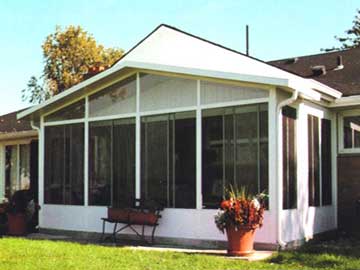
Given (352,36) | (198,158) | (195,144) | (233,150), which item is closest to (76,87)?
(195,144)

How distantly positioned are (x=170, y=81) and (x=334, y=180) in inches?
163

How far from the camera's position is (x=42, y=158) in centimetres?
1398

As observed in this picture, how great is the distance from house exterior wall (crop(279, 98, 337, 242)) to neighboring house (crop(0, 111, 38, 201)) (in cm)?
814

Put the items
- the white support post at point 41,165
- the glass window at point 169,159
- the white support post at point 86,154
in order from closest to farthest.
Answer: the glass window at point 169,159
the white support post at point 86,154
the white support post at point 41,165

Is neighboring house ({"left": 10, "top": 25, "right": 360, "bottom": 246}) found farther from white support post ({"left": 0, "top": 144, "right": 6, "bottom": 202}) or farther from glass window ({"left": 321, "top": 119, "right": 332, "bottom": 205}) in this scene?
white support post ({"left": 0, "top": 144, "right": 6, "bottom": 202})

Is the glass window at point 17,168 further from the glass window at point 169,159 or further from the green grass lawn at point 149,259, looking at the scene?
the green grass lawn at point 149,259

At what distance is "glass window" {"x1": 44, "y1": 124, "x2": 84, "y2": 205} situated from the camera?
13188 millimetres

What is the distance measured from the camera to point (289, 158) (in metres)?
10.7

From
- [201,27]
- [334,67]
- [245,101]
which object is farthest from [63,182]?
[201,27]

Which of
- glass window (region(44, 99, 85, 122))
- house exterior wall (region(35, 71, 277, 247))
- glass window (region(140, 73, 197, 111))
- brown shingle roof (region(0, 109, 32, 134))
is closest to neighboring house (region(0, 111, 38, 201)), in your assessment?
brown shingle roof (region(0, 109, 32, 134))

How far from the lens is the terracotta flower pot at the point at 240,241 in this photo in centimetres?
962

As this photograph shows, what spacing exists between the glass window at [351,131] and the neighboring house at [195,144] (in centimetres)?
2

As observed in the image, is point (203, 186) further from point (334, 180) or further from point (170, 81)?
point (334, 180)

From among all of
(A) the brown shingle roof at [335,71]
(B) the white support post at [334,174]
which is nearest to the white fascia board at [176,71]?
(A) the brown shingle roof at [335,71]
